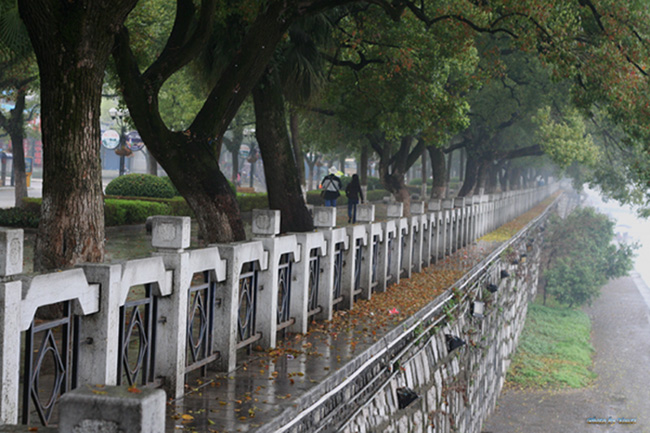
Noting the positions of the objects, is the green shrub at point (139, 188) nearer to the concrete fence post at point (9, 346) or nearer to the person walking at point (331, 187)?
the person walking at point (331, 187)

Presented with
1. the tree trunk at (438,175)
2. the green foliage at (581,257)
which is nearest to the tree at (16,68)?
the tree trunk at (438,175)

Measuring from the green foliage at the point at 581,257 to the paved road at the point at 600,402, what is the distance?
345 centimetres

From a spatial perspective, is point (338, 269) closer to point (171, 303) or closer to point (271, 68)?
point (171, 303)

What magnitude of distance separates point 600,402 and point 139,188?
15.4 metres

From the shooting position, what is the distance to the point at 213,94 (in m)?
11.9

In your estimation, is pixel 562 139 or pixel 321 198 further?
pixel 321 198

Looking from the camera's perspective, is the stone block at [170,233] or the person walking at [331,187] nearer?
the stone block at [170,233]

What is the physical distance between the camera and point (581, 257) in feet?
146

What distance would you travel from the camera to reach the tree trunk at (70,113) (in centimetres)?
790

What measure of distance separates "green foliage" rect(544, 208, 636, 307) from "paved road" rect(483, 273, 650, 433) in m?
3.45

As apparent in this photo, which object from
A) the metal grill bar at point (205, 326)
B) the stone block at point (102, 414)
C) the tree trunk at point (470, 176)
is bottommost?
the metal grill bar at point (205, 326)

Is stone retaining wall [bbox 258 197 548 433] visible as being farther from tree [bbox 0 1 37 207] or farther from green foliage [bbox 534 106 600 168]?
green foliage [bbox 534 106 600 168]

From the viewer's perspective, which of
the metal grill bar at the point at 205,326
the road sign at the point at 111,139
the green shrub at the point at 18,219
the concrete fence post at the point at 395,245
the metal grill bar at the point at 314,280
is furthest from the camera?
the road sign at the point at 111,139

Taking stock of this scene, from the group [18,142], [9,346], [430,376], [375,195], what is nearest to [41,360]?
[9,346]
